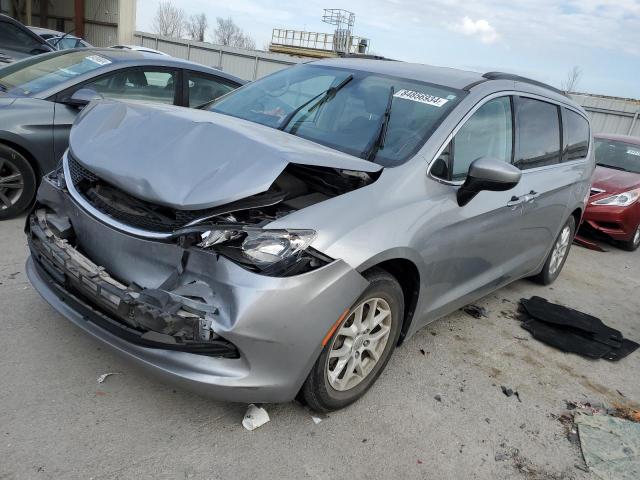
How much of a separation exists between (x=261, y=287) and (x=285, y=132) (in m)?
1.36

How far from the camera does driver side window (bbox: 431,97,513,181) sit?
3.18m

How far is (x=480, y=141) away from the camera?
346 cm

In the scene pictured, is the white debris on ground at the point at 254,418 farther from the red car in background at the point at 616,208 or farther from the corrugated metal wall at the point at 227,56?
the corrugated metal wall at the point at 227,56

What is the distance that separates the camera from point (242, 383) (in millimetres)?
2312

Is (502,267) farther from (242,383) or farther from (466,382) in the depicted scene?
(242,383)

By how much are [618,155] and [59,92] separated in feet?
26.2

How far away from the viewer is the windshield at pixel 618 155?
8.38m

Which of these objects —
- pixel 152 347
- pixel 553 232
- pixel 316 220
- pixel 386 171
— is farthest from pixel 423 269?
pixel 553 232

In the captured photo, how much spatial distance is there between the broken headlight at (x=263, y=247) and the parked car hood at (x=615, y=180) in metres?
6.33

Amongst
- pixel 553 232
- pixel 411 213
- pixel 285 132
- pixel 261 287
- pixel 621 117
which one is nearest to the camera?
pixel 261 287

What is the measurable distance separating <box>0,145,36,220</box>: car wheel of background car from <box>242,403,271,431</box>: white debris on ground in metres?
3.17

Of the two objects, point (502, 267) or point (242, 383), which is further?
point (502, 267)

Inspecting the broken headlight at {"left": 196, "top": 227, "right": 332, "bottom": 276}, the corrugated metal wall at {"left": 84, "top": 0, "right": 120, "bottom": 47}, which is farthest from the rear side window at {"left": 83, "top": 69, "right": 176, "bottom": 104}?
the corrugated metal wall at {"left": 84, "top": 0, "right": 120, "bottom": 47}

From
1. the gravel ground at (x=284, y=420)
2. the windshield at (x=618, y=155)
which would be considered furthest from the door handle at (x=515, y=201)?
the windshield at (x=618, y=155)
